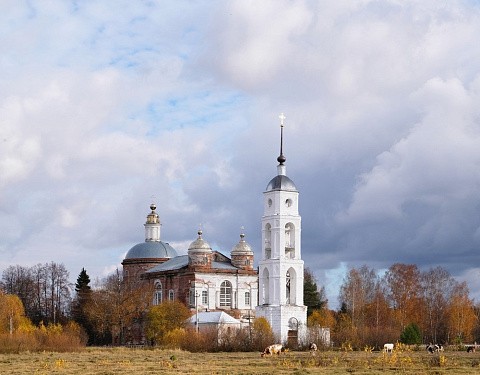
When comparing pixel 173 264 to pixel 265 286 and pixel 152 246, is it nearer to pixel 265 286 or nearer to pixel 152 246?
pixel 152 246

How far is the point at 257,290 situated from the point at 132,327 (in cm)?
1183

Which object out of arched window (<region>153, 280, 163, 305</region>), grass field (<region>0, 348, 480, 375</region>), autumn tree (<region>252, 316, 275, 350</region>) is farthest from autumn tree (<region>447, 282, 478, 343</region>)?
grass field (<region>0, 348, 480, 375</region>)

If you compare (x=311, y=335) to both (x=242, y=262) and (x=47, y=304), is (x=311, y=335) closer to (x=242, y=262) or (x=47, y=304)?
(x=242, y=262)

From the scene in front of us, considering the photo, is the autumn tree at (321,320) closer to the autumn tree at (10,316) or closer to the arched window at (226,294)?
the arched window at (226,294)

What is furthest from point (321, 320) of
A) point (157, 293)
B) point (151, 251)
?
point (151, 251)

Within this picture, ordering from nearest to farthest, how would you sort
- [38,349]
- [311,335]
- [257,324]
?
[38,349] → [311,335] → [257,324]

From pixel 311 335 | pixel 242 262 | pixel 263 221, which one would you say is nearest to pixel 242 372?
pixel 311 335

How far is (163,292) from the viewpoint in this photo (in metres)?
86.9

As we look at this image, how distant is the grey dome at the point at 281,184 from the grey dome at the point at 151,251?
17.8m

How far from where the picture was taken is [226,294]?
84.1 metres

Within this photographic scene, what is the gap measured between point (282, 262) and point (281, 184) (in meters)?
6.63

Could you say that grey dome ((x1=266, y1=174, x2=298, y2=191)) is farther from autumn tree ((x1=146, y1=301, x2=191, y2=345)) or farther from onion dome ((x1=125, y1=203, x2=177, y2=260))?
onion dome ((x1=125, y1=203, x2=177, y2=260))

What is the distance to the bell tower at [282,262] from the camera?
77500mm

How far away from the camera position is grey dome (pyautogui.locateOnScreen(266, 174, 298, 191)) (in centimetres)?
7988
